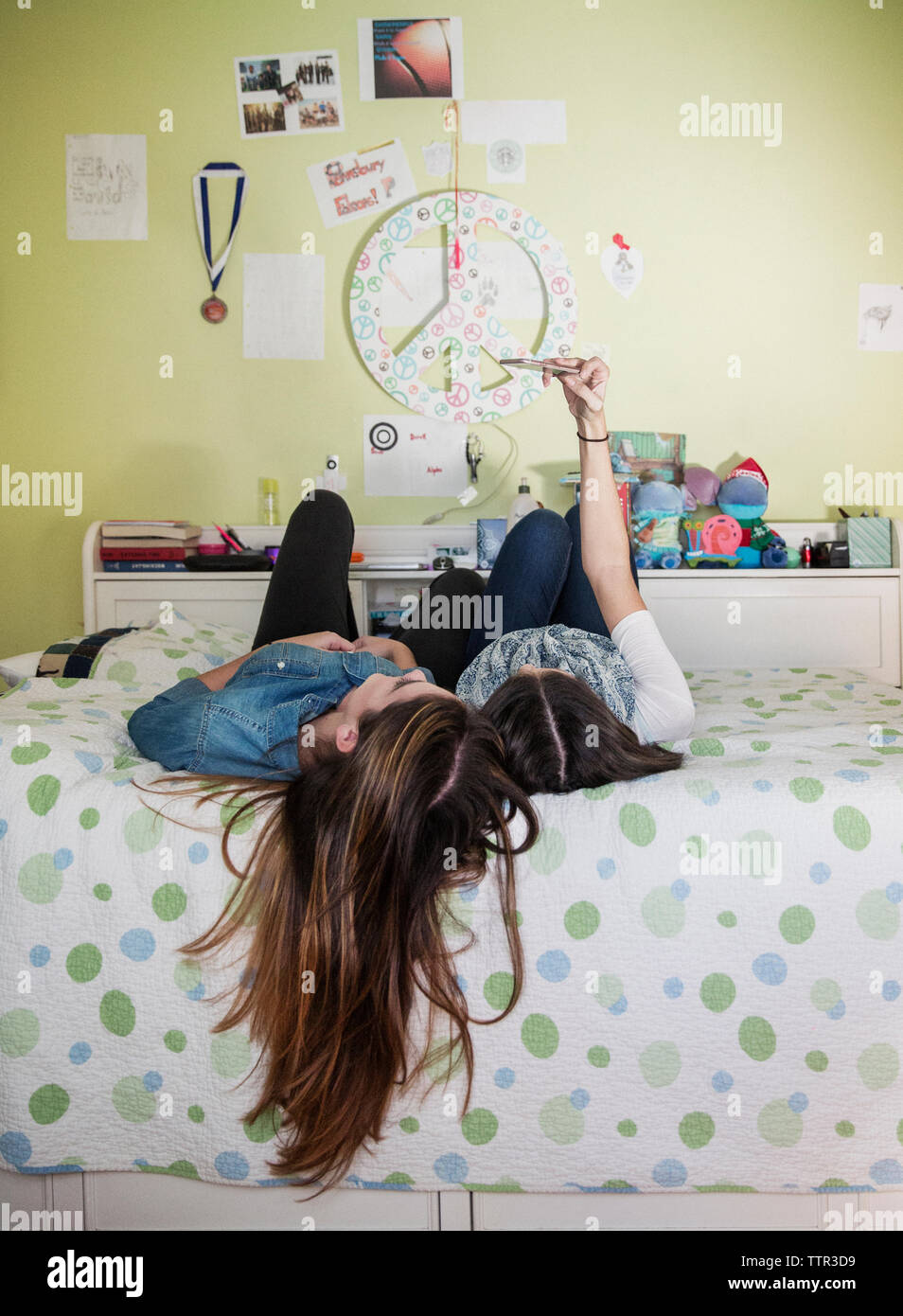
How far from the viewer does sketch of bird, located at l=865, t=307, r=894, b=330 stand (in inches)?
122

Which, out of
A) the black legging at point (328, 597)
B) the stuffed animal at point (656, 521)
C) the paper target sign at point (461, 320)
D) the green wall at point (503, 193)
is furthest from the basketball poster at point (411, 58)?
the black legging at point (328, 597)

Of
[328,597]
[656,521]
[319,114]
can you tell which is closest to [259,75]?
[319,114]

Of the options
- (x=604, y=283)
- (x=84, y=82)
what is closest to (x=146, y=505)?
(x=84, y=82)

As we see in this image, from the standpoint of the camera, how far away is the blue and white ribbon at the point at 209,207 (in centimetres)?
307

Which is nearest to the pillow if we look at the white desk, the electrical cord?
the white desk

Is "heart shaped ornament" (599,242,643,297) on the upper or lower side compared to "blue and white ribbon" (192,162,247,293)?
lower

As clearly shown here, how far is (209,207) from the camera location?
3076 millimetres

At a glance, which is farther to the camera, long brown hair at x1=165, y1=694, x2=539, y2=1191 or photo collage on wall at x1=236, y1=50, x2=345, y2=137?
photo collage on wall at x1=236, y1=50, x2=345, y2=137

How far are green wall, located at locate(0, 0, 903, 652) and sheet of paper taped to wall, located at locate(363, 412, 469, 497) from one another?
5 cm

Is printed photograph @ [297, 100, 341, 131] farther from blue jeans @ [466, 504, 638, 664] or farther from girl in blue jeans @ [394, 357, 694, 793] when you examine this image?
blue jeans @ [466, 504, 638, 664]

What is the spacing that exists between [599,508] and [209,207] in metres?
A: 2.13

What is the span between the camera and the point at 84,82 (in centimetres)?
306

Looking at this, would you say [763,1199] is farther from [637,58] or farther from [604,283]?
[637,58]

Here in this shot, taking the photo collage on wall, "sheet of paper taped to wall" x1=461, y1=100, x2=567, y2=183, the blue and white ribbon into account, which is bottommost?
the blue and white ribbon
